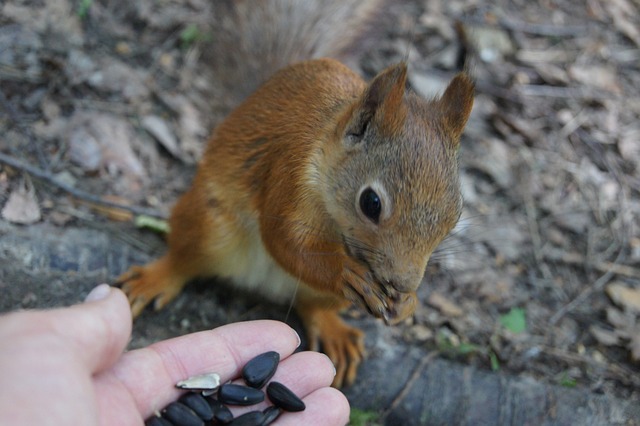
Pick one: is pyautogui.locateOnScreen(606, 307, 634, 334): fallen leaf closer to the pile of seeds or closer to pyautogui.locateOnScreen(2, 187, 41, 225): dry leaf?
the pile of seeds

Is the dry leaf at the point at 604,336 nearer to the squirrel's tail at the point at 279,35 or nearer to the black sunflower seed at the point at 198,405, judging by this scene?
the squirrel's tail at the point at 279,35

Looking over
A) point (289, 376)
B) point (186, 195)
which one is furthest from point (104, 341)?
point (186, 195)

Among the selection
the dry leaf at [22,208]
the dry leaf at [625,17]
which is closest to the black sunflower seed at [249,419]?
the dry leaf at [22,208]

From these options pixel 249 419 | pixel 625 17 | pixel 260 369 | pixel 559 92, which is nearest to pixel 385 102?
pixel 260 369

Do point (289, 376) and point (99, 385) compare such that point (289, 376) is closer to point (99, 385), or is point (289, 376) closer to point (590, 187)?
point (99, 385)

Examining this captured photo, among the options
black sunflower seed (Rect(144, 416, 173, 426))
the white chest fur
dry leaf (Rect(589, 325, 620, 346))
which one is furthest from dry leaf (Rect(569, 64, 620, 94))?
black sunflower seed (Rect(144, 416, 173, 426))

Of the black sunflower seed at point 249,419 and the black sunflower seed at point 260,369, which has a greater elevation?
the black sunflower seed at point 260,369
